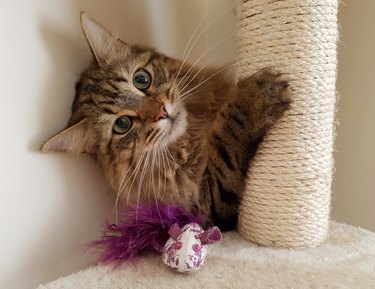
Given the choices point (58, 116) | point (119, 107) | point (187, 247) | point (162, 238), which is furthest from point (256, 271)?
point (58, 116)

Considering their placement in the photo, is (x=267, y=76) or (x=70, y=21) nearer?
(x=267, y=76)

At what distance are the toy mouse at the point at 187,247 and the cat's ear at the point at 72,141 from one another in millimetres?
416

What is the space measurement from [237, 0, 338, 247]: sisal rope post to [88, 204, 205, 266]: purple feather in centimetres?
24

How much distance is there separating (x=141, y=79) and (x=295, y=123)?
20.1 inches

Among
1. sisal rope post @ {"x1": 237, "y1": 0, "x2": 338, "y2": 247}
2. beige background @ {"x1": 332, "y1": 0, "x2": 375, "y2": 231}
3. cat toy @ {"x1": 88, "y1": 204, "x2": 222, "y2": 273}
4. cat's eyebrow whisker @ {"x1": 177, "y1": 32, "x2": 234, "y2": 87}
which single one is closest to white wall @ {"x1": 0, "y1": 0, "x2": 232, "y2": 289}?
cat toy @ {"x1": 88, "y1": 204, "x2": 222, "y2": 273}

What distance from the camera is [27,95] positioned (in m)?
1.13

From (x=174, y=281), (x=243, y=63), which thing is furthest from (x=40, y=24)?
(x=174, y=281)

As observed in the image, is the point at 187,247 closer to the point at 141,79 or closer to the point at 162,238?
the point at 162,238

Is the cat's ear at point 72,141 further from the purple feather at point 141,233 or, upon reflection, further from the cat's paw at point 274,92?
the cat's paw at point 274,92

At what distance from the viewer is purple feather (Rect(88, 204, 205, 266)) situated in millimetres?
1101

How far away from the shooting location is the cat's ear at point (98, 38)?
124cm

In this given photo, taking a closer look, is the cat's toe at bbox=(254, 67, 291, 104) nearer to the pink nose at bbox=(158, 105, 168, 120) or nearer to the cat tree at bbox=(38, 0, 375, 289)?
the cat tree at bbox=(38, 0, 375, 289)

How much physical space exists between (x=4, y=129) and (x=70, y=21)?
442mm

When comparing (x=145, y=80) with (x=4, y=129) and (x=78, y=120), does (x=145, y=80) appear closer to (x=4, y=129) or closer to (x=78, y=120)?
(x=78, y=120)
